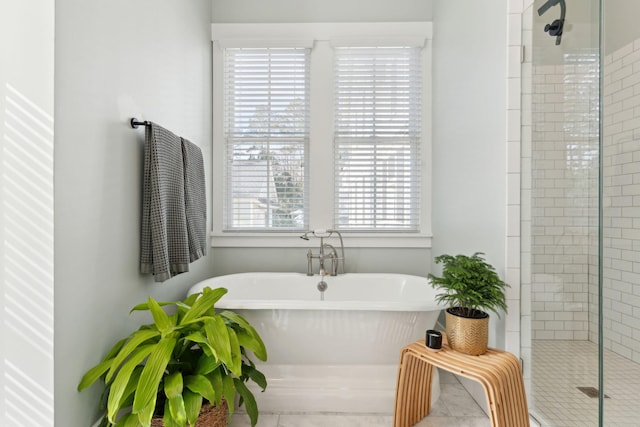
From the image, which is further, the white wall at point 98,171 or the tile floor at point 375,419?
the tile floor at point 375,419

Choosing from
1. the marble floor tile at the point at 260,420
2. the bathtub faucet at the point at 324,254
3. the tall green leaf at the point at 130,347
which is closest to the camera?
the tall green leaf at the point at 130,347

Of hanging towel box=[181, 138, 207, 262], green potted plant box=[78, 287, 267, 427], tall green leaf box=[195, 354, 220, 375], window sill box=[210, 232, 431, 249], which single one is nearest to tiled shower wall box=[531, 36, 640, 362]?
window sill box=[210, 232, 431, 249]

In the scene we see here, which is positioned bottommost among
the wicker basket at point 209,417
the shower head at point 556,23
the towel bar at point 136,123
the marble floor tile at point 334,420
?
the marble floor tile at point 334,420

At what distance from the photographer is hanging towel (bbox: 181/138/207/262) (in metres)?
1.96

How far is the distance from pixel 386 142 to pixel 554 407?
1.99 metres

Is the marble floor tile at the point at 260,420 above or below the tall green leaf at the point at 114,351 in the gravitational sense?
below

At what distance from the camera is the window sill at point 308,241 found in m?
2.78

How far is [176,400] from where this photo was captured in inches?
47.4

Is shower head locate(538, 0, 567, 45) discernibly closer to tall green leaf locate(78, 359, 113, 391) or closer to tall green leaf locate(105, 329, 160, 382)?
tall green leaf locate(105, 329, 160, 382)

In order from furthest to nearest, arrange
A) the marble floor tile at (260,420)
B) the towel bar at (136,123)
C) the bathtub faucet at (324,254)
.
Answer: the bathtub faucet at (324,254), the marble floor tile at (260,420), the towel bar at (136,123)

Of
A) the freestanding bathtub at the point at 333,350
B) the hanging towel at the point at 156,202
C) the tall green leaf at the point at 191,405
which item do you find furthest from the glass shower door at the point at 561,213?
the hanging towel at the point at 156,202

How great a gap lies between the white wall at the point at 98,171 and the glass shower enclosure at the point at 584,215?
185 cm

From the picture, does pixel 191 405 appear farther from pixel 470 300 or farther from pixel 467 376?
pixel 470 300

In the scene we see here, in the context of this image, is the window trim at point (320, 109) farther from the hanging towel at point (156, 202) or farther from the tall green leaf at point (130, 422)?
the tall green leaf at point (130, 422)
